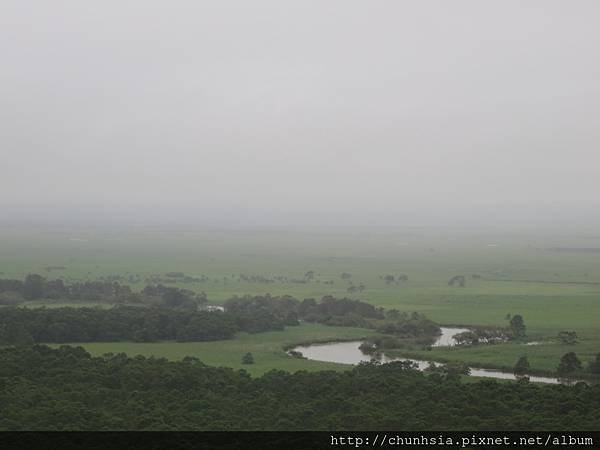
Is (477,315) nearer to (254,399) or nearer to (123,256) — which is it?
(254,399)

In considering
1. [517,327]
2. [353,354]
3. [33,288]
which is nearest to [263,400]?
[353,354]

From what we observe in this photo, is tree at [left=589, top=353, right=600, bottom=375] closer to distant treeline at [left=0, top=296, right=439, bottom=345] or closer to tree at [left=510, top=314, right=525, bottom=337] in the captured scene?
tree at [left=510, top=314, right=525, bottom=337]

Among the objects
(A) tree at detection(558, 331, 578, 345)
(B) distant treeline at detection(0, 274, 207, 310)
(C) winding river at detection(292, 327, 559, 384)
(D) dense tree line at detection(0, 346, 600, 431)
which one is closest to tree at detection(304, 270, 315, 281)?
(B) distant treeline at detection(0, 274, 207, 310)

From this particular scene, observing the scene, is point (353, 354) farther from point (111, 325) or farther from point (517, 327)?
point (111, 325)

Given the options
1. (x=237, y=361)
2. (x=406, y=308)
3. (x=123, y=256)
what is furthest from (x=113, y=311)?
(x=123, y=256)

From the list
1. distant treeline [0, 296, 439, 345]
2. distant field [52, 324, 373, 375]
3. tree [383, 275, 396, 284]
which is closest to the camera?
distant field [52, 324, 373, 375]

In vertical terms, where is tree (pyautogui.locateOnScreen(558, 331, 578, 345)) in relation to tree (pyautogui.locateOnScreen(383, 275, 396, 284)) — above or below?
below

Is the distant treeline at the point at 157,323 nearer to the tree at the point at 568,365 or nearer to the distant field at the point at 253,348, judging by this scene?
the distant field at the point at 253,348

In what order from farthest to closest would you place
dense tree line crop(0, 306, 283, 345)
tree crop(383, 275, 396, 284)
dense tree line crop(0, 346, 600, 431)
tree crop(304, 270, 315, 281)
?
1. tree crop(304, 270, 315, 281)
2. tree crop(383, 275, 396, 284)
3. dense tree line crop(0, 306, 283, 345)
4. dense tree line crop(0, 346, 600, 431)
